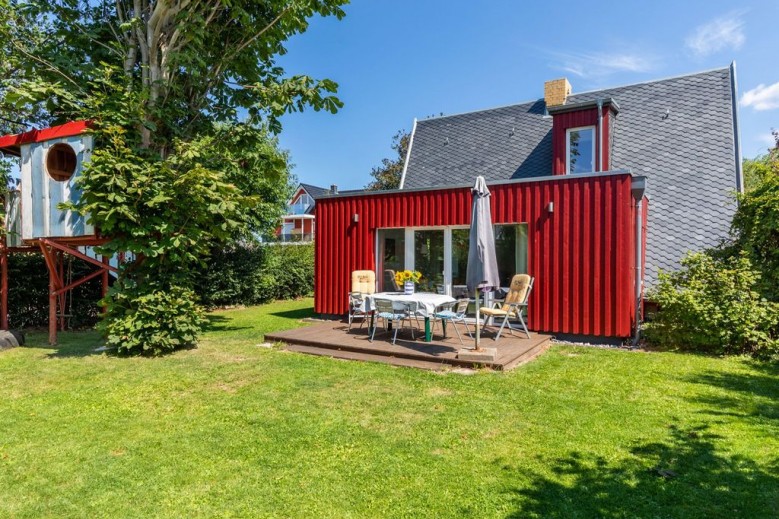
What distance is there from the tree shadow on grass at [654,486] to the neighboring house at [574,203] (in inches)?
172

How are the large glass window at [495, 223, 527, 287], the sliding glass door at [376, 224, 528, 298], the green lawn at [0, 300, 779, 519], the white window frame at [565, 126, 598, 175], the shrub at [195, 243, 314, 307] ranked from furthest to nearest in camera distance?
1. the shrub at [195, 243, 314, 307]
2. the white window frame at [565, 126, 598, 175]
3. the sliding glass door at [376, 224, 528, 298]
4. the large glass window at [495, 223, 527, 287]
5. the green lawn at [0, 300, 779, 519]

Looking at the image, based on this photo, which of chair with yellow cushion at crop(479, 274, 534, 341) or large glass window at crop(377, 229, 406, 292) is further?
large glass window at crop(377, 229, 406, 292)

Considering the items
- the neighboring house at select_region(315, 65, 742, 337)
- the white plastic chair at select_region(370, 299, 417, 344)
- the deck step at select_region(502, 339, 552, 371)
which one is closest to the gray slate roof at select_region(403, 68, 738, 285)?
the neighboring house at select_region(315, 65, 742, 337)

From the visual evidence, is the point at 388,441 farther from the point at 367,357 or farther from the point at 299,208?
the point at 299,208

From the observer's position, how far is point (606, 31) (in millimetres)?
10312

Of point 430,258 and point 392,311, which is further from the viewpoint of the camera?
point 430,258

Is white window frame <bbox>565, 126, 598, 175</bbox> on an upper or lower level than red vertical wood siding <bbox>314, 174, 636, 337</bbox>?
upper

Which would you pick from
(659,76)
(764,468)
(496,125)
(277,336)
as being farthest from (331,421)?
(659,76)

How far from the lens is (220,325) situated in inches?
399

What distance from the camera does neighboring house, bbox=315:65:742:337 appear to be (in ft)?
24.7

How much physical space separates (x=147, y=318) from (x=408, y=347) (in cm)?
399

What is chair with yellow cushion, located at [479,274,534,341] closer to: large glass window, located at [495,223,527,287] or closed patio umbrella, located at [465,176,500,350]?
large glass window, located at [495,223,527,287]

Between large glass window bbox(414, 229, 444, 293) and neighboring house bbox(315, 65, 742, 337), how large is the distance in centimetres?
2

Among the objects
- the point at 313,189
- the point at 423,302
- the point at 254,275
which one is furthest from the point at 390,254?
the point at 313,189
